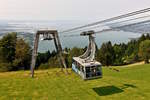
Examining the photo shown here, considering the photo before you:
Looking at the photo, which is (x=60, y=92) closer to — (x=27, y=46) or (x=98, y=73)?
(x=98, y=73)

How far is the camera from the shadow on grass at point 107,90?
25775 mm

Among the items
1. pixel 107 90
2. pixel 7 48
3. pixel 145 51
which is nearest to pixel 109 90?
pixel 107 90

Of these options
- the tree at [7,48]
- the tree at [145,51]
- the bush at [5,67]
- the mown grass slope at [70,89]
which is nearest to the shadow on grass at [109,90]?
the mown grass slope at [70,89]

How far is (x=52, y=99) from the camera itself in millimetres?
23781

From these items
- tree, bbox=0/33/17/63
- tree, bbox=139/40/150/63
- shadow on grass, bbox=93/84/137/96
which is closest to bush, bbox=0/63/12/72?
tree, bbox=0/33/17/63

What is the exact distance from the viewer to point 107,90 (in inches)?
1068

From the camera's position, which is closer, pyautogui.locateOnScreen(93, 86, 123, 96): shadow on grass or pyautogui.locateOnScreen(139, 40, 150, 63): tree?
pyautogui.locateOnScreen(93, 86, 123, 96): shadow on grass

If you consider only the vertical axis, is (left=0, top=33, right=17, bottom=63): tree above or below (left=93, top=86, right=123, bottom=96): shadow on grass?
above

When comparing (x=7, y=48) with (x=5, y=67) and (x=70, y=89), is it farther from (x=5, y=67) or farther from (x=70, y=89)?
(x=70, y=89)

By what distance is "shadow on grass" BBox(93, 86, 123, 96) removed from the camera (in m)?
25.8

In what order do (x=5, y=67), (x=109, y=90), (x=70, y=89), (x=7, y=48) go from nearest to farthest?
(x=109, y=90)
(x=70, y=89)
(x=5, y=67)
(x=7, y=48)

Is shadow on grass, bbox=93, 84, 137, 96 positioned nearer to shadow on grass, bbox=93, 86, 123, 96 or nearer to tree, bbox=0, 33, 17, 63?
shadow on grass, bbox=93, 86, 123, 96

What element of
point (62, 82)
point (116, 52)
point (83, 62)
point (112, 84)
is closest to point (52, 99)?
point (83, 62)

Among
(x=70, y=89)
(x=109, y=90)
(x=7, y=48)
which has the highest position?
(x=7, y=48)
